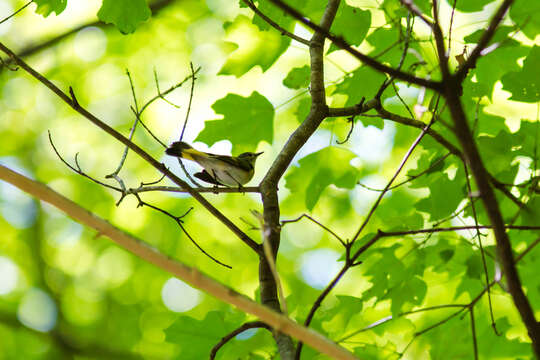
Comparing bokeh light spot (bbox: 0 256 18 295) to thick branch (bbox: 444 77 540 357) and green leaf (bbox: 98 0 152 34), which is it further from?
thick branch (bbox: 444 77 540 357)

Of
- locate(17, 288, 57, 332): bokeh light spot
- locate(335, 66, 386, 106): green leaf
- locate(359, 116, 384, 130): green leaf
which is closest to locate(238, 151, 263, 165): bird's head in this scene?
locate(359, 116, 384, 130): green leaf

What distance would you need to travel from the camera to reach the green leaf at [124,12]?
2.46m

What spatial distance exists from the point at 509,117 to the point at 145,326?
6.27 metres

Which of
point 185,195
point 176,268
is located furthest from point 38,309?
point 176,268

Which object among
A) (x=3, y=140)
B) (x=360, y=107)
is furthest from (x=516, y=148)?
(x=3, y=140)

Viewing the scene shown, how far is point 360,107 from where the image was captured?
7.68 ft

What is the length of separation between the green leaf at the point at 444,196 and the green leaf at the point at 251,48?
1.15 metres

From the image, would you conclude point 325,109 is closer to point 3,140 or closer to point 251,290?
point 251,290

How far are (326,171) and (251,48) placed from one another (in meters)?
0.87

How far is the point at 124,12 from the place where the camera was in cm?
248

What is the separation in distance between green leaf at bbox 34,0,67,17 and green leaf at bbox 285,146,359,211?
162cm

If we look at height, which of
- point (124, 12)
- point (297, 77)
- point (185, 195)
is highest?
point (185, 195)

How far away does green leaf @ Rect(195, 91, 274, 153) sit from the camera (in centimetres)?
316

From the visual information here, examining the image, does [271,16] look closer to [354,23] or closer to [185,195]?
[354,23]
